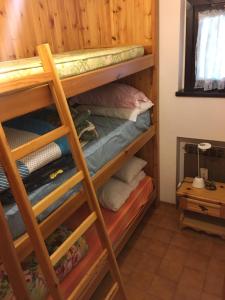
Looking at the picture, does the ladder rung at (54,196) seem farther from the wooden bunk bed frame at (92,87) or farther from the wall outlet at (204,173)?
the wall outlet at (204,173)

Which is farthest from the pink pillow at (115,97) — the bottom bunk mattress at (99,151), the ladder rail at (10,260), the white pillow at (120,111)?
the ladder rail at (10,260)

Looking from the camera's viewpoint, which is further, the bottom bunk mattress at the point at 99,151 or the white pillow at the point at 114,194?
the white pillow at the point at 114,194

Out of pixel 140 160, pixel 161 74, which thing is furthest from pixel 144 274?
pixel 161 74

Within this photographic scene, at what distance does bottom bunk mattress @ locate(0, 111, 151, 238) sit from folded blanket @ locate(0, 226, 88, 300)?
36 cm

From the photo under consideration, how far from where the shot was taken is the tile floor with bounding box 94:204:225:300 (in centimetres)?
180

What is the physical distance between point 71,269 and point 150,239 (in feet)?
3.19

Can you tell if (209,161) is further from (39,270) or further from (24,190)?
(24,190)

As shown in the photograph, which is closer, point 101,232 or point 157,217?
point 101,232

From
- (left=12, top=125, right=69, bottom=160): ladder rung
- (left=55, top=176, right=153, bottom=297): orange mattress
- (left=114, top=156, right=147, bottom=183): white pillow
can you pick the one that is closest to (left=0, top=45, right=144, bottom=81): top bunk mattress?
(left=12, top=125, right=69, bottom=160): ladder rung

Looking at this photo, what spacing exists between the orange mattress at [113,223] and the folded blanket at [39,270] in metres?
0.04

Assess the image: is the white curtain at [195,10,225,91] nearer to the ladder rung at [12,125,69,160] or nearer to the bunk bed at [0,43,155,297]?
the bunk bed at [0,43,155,297]

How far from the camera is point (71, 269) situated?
4.94 feet

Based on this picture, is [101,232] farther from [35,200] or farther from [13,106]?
[13,106]

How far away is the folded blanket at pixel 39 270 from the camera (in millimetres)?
1250
